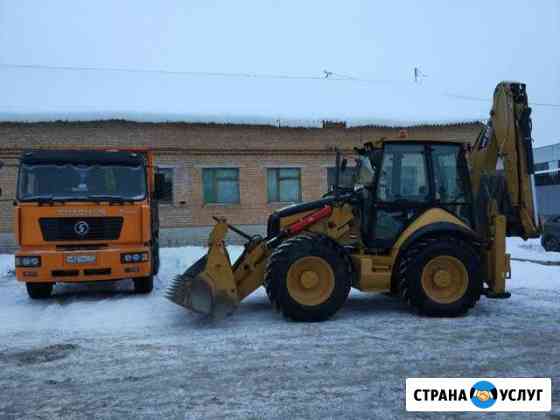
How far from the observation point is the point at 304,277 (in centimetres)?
682

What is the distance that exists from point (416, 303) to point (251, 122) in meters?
12.3

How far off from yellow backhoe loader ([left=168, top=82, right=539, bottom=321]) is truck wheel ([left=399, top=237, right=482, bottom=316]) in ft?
0.04

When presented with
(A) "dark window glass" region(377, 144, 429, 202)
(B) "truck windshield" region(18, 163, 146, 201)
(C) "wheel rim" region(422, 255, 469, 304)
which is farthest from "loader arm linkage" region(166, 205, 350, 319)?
(B) "truck windshield" region(18, 163, 146, 201)

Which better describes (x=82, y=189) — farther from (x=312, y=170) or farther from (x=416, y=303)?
(x=312, y=170)

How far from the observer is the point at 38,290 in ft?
29.4

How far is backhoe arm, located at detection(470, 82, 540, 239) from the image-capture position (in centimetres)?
727

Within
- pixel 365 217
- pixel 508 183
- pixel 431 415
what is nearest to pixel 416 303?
pixel 365 217

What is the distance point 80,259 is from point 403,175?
5175 mm

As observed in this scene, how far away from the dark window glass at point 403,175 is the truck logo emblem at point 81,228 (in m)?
4.69

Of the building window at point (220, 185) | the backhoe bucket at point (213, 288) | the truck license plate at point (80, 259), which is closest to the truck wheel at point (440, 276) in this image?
the backhoe bucket at point (213, 288)

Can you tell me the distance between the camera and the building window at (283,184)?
18.8 meters

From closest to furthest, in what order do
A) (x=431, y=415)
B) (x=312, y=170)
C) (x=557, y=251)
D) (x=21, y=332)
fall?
(x=431, y=415) < (x=21, y=332) < (x=557, y=251) < (x=312, y=170)

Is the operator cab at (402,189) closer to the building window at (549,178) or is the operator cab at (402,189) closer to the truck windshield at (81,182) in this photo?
the truck windshield at (81,182)

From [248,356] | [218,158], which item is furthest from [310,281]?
[218,158]
